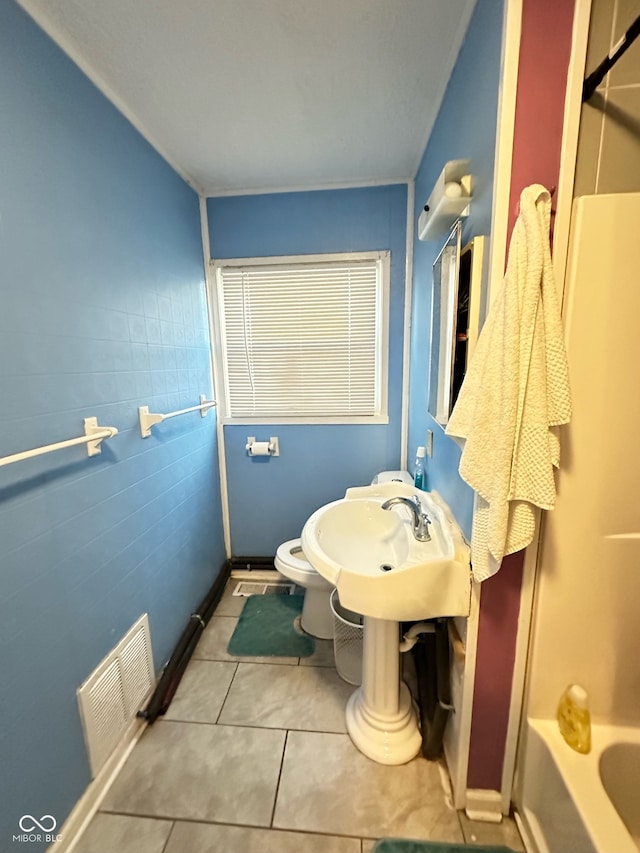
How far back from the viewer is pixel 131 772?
1.32m

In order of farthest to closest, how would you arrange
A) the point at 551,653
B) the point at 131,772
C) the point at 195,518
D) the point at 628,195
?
the point at 195,518, the point at 131,772, the point at 551,653, the point at 628,195

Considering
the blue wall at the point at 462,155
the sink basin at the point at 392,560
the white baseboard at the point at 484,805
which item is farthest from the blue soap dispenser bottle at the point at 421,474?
the white baseboard at the point at 484,805

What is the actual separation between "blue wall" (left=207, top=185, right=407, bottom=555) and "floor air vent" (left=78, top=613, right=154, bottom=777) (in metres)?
1.02

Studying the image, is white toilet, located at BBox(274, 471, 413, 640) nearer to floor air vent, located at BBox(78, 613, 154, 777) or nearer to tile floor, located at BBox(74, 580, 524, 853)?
tile floor, located at BBox(74, 580, 524, 853)

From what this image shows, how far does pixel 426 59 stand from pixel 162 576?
2274mm

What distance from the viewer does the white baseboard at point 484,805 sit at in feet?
3.83

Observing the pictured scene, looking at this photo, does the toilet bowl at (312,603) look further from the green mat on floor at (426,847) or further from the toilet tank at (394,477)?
the green mat on floor at (426,847)

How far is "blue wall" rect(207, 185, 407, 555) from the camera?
6.89 ft

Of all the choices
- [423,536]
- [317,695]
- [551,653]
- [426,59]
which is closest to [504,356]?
[423,536]

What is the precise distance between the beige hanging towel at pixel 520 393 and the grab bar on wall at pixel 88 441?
112 cm

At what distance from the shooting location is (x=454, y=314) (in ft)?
3.83

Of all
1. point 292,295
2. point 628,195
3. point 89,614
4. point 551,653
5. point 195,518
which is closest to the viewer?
point 628,195

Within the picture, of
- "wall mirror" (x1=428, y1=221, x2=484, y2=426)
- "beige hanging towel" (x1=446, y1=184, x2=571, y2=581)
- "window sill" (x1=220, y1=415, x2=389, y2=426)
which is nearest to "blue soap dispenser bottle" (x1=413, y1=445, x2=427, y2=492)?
"wall mirror" (x1=428, y1=221, x2=484, y2=426)

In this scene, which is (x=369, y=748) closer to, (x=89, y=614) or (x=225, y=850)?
(x=225, y=850)
